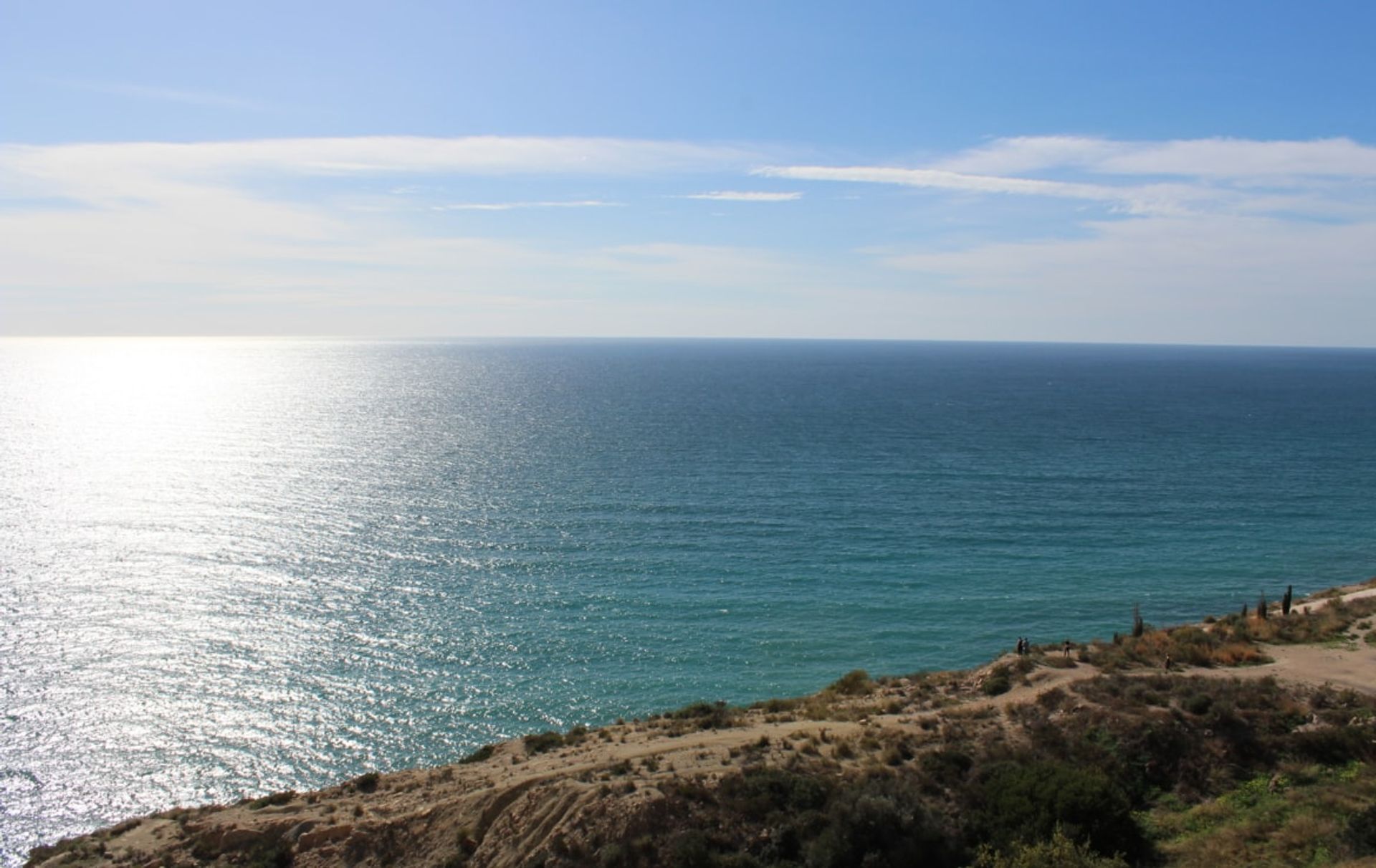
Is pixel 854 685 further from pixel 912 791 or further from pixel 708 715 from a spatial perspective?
pixel 912 791

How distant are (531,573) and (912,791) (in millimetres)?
39814

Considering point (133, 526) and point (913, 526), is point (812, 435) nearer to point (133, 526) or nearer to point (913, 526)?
point (913, 526)

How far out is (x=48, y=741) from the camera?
1515 inches

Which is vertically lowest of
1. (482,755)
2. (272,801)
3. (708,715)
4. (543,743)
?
(272,801)

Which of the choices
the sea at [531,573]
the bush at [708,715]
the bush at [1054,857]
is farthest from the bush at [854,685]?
the bush at [1054,857]

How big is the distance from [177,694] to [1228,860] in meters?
45.6

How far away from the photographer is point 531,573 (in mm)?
59125

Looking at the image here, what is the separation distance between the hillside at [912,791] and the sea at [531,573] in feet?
29.6

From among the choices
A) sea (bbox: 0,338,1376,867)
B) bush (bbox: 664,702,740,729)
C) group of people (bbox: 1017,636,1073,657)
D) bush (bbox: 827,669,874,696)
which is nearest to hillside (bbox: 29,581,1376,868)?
bush (bbox: 664,702,740,729)

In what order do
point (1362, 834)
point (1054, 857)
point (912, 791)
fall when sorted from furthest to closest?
point (912, 791) < point (1054, 857) < point (1362, 834)

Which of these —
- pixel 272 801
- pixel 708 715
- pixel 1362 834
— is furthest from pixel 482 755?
pixel 1362 834

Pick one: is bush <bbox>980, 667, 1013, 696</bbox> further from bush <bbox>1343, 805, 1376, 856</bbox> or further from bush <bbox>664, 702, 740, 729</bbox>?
bush <bbox>1343, 805, 1376, 856</bbox>

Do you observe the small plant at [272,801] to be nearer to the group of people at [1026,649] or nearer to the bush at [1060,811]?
the bush at [1060,811]

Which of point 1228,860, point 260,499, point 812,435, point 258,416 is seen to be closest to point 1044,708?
point 1228,860
